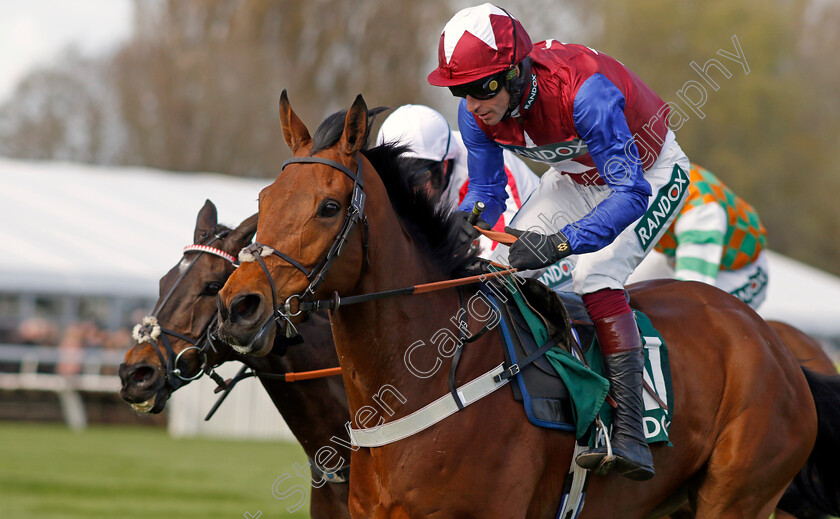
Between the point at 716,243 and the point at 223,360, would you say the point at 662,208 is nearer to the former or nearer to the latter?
the point at 223,360

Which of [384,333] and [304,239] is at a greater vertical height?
[304,239]

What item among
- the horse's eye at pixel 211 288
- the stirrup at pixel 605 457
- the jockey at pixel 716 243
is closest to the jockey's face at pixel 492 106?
→ the stirrup at pixel 605 457

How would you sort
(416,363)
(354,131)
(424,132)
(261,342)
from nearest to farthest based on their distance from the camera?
1. (261,342)
2. (354,131)
3. (416,363)
4. (424,132)

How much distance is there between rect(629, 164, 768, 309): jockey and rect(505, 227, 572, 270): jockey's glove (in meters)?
2.85

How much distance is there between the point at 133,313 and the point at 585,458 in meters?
15.4

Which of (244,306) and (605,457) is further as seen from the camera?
(605,457)

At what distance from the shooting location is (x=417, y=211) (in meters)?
3.47

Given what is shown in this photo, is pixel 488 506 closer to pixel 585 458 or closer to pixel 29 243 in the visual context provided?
pixel 585 458

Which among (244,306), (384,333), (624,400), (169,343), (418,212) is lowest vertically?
(624,400)

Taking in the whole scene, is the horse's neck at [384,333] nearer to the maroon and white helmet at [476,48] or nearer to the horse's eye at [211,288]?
the maroon and white helmet at [476,48]

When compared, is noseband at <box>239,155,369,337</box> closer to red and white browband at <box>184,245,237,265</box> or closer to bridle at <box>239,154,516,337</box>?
bridle at <box>239,154,516,337</box>

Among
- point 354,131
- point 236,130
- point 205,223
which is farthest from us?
point 236,130

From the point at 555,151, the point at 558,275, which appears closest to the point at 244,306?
the point at 555,151

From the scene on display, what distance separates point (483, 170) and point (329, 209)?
1222mm
